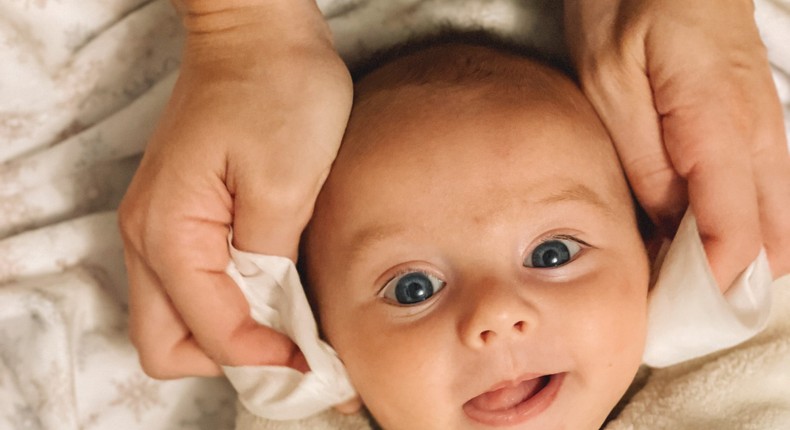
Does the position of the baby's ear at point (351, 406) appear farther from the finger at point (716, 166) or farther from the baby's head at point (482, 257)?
the finger at point (716, 166)

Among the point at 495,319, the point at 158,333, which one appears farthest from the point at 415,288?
the point at 158,333

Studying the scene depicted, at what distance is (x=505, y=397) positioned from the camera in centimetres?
94

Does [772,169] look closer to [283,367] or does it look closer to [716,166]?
[716,166]

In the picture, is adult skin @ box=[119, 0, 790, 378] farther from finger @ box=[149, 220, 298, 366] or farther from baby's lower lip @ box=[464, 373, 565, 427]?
baby's lower lip @ box=[464, 373, 565, 427]

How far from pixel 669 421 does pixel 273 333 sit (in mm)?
508

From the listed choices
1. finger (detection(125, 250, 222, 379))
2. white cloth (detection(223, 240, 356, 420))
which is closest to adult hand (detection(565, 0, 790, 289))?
white cloth (detection(223, 240, 356, 420))

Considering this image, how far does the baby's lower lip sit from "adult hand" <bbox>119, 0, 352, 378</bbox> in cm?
28

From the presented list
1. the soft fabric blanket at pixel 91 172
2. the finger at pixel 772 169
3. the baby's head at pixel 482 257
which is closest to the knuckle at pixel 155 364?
the soft fabric blanket at pixel 91 172

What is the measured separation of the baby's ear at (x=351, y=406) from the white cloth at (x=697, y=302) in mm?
372

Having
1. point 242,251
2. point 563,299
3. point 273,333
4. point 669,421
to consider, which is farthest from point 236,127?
point 669,421

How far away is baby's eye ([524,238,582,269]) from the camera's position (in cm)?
94

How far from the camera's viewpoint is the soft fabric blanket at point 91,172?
1152 mm

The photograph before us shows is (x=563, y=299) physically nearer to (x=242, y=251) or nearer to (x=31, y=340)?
(x=242, y=251)

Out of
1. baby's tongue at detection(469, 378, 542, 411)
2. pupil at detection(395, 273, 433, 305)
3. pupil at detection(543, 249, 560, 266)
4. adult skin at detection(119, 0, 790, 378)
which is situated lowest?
baby's tongue at detection(469, 378, 542, 411)
